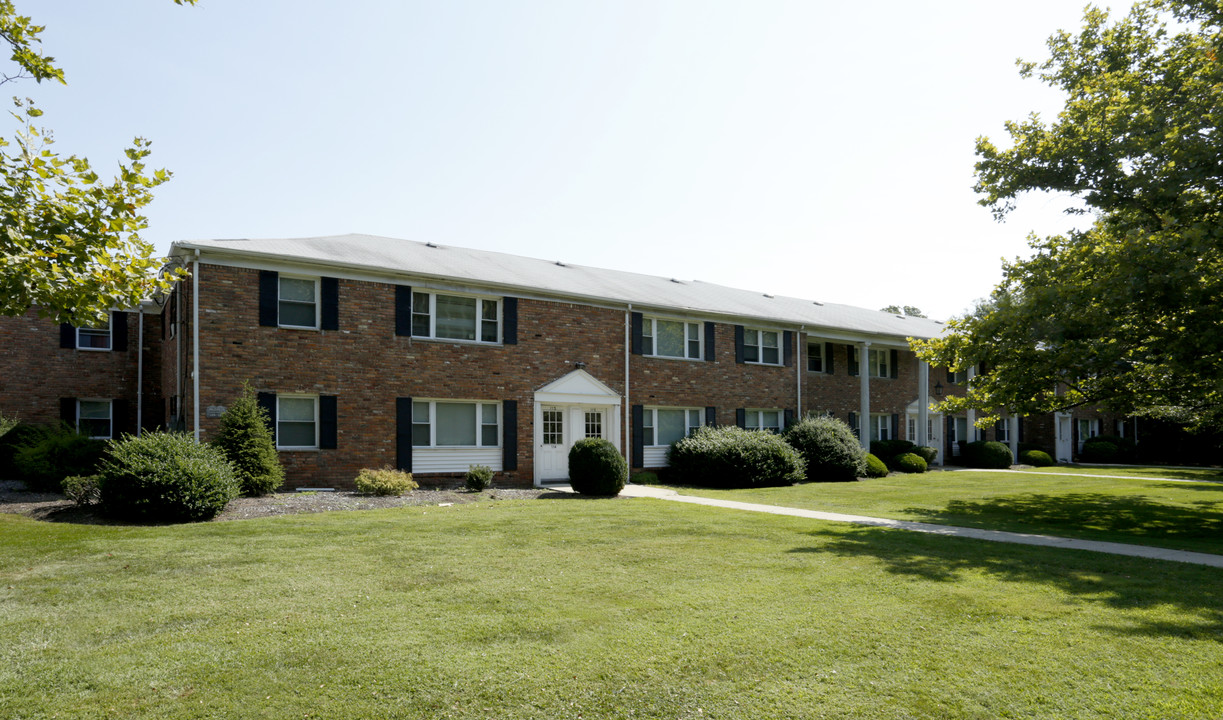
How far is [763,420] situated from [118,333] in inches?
795

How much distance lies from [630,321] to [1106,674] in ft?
56.4

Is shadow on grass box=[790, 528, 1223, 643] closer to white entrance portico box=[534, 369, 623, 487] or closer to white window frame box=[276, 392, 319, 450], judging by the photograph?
white entrance portico box=[534, 369, 623, 487]

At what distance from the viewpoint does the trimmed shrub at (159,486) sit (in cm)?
1155

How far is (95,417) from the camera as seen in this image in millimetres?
21391

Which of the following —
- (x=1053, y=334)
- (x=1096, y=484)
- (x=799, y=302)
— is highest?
(x=799, y=302)

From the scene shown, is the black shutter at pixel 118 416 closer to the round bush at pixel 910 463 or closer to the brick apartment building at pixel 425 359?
the brick apartment building at pixel 425 359

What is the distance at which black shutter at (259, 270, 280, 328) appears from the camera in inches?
631

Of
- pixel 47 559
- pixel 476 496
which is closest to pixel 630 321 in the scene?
pixel 476 496

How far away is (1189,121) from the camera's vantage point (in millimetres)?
11516

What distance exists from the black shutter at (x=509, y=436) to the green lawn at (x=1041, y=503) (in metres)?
4.48

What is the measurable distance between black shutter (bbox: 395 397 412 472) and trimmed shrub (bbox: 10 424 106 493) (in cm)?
603

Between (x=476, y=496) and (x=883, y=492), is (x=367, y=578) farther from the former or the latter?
(x=883, y=492)

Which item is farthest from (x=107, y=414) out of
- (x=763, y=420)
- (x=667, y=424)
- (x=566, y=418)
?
(x=763, y=420)

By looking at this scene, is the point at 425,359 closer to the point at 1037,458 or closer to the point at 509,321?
the point at 509,321
